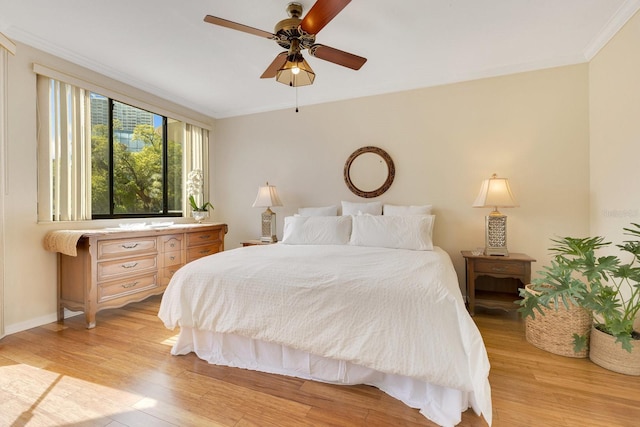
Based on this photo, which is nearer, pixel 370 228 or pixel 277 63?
pixel 277 63

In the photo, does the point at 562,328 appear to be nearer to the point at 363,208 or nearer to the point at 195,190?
the point at 363,208

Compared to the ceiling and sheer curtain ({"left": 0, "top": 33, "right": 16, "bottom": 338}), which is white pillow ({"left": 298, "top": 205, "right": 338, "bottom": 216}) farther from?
sheer curtain ({"left": 0, "top": 33, "right": 16, "bottom": 338})

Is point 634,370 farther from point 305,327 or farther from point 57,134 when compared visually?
point 57,134

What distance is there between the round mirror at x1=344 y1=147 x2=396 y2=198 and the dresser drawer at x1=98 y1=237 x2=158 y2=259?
2425 millimetres

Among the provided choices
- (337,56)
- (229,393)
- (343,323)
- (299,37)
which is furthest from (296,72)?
(229,393)

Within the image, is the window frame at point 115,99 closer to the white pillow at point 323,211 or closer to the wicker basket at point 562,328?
the white pillow at point 323,211

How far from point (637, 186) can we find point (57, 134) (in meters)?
5.02

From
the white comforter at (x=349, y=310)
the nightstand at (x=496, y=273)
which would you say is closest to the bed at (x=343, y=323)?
the white comforter at (x=349, y=310)

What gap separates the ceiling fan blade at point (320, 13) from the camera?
5.37 ft

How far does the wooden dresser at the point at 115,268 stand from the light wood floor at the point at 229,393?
48 centimetres

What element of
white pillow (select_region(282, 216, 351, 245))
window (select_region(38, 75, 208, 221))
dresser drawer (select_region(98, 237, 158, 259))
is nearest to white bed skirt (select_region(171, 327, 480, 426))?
dresser drawer (select_region(98, 237, 158, 259))

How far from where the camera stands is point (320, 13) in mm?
1737

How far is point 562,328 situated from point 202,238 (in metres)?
3.83

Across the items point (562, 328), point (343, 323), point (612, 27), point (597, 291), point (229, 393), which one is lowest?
point (229, 393)
